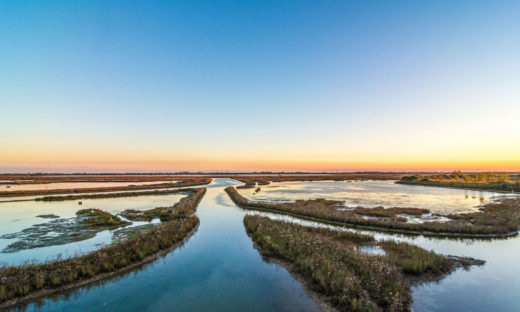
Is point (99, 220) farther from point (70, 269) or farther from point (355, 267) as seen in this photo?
point (355, 267)

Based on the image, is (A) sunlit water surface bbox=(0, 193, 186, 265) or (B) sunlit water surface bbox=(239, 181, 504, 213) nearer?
(A) sunlit water surface bbox=(0, 193, 186, 265)

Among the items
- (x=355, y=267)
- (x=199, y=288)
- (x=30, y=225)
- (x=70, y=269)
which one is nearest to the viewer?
(x=199, y=288)

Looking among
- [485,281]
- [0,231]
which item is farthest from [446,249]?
[0,231]

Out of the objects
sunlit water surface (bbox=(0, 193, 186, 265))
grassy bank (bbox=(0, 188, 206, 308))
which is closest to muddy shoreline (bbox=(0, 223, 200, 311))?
grassy bank (bbox=(0, 188, 206, 308))

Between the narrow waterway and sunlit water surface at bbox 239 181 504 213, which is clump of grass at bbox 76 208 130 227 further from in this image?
sunlit water surface at bbox 239 181 504 213

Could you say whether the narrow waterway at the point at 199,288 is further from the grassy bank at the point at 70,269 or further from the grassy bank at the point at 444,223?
the grassy bank at the point at 444,223

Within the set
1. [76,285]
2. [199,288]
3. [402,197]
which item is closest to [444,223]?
[199,288]

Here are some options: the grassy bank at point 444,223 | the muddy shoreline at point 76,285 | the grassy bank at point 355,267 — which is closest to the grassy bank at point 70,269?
the muddy shoreline at point 76,285

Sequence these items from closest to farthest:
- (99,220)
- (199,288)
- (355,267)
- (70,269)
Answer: (199,288)
(70,269)
(355,267)
(99,220)
